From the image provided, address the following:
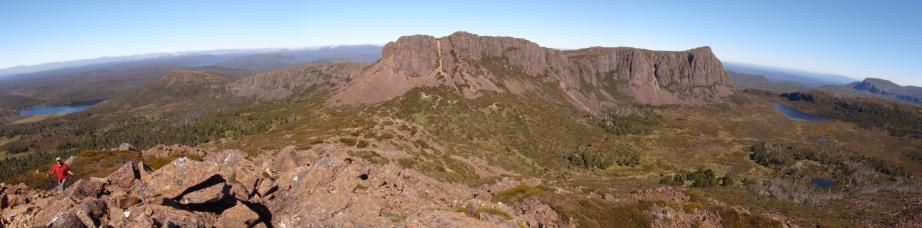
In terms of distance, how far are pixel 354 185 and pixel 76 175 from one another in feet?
135

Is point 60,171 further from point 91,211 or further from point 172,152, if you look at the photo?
point 172,152

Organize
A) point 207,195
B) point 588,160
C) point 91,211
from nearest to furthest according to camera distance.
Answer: point 91,211 < point 207,195 < point 588,160

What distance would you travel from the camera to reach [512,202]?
51.4m

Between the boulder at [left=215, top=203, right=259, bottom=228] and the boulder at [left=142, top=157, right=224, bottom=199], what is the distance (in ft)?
15.8

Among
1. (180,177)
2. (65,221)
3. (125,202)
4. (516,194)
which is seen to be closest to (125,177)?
(180,177)

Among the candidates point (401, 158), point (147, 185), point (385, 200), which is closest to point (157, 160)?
point (147, 185)

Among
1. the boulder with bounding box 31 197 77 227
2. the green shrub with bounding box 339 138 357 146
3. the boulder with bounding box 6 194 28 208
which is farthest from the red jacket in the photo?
the green shrub with bounding box 339 138 357 146

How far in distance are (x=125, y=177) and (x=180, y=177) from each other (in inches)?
311

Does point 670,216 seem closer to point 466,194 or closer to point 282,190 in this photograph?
point 466,194

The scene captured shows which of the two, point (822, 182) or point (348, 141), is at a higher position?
point (348, 141)

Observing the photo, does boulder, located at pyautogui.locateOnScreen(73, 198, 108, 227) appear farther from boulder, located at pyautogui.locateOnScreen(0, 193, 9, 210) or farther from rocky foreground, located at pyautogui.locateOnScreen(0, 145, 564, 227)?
boulder, located at pyautogui.locateOnScreen(0, 193, 9, 210)

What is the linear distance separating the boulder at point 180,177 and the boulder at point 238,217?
4827 mm

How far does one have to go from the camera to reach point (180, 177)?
30.2m

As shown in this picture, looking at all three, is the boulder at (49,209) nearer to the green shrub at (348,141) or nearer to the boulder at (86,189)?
the boulder at (86,189)
